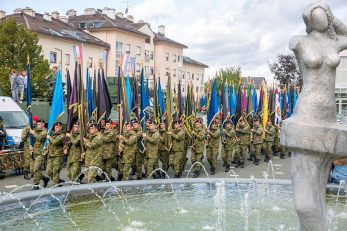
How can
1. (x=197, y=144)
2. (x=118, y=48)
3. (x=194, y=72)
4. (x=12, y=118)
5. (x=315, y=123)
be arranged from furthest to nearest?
(x=194, y=72), (x=118, y=48), (x=12, y=118), (x=197, y=144), (x=315, y=123)

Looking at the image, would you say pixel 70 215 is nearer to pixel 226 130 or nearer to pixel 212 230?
pixel 212 230

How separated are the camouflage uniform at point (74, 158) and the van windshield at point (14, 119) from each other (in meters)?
5.42

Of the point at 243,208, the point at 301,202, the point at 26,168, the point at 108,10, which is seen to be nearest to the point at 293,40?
the point at 301,202

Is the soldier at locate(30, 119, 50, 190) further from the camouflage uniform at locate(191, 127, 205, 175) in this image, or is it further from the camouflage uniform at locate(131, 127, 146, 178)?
the camouflage uniform at locate(191, 127, 205, 175)

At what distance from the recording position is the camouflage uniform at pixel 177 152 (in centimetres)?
1245

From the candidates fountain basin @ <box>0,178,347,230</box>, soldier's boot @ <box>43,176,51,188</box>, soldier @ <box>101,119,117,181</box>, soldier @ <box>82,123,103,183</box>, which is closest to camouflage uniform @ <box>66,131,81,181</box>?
soldier @ <box>82,123,103,183</box>

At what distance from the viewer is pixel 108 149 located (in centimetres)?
1131

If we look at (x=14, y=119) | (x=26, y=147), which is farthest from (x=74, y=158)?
(x=14, y=119)

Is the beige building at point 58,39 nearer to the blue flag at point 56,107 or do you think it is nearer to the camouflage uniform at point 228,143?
the camouflage uniform at point 228,143

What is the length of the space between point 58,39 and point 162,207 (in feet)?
116

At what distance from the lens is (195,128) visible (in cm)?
1341

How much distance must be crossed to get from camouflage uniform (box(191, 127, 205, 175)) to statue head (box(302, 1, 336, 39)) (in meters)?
8.59

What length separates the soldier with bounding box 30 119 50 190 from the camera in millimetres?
10405

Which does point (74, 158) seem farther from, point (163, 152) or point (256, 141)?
point (256, 141)
